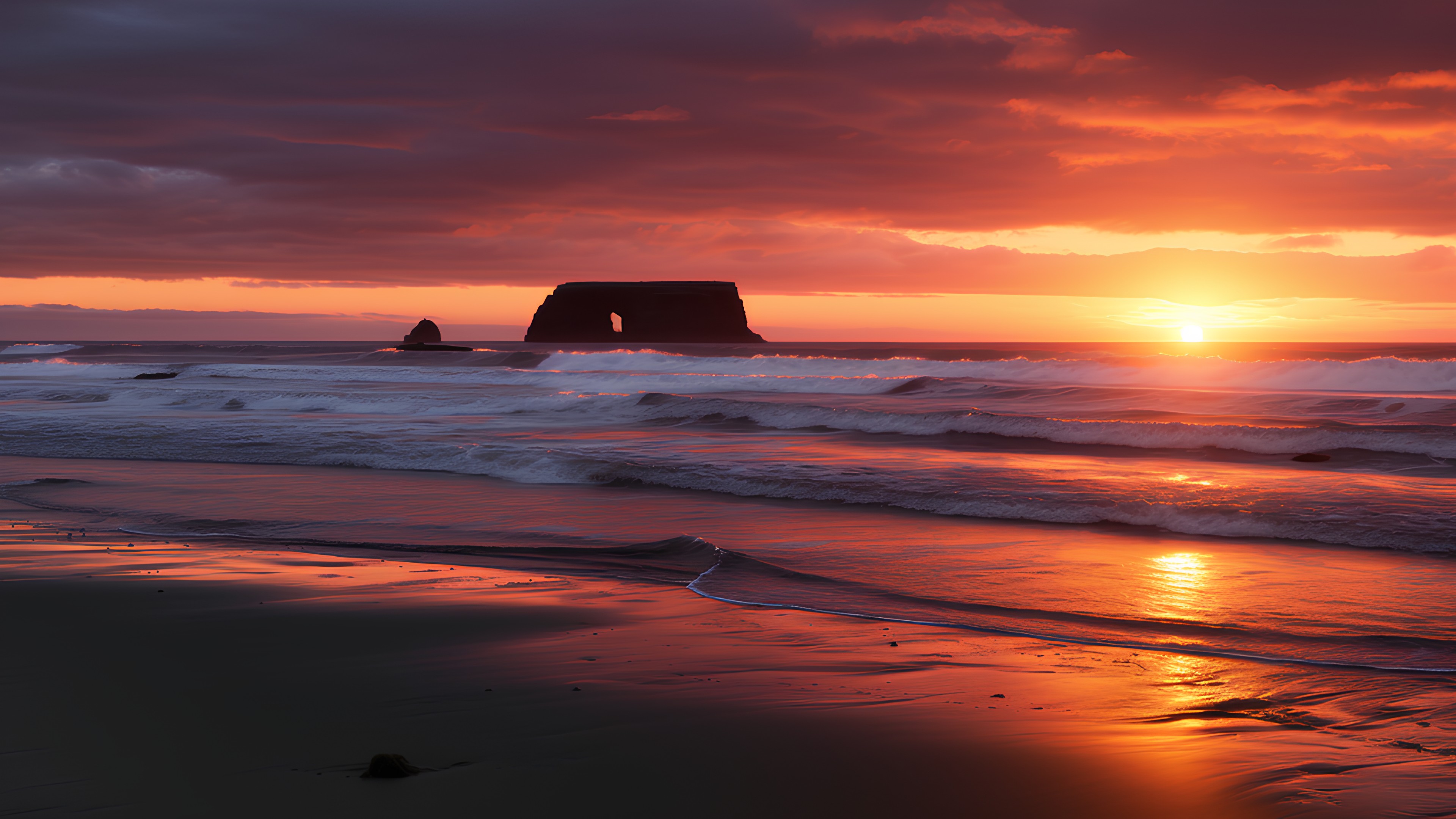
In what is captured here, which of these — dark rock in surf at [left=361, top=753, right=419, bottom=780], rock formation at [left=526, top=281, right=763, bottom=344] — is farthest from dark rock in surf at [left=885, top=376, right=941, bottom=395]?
rock formation at [left=526, top=281, right=763, bottom=344]

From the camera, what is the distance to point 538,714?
3.07 metres

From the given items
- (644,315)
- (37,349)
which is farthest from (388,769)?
(644,315)

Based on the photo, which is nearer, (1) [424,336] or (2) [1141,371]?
(2) [1141,371]

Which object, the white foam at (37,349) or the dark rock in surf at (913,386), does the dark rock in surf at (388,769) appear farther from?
the white foam at (37,349)

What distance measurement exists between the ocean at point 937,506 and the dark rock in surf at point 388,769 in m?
2.23

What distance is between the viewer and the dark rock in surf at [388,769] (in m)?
2.52

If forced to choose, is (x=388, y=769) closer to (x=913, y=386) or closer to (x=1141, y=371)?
(x=913, y=386)

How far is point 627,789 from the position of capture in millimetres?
2498

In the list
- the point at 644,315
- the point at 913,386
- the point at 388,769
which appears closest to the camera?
the point at 388,769

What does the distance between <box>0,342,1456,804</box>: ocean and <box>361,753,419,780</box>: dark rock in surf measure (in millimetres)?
2228

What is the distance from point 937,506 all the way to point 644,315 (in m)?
143

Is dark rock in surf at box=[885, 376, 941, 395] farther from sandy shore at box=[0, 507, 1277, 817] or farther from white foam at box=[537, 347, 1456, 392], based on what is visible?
sandy shore at box=[0, 507, 1277, 817]

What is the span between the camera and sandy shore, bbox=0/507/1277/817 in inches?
96.6

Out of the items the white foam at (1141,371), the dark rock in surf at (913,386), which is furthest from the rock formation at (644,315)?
the dark rock in surf at (913,386)
